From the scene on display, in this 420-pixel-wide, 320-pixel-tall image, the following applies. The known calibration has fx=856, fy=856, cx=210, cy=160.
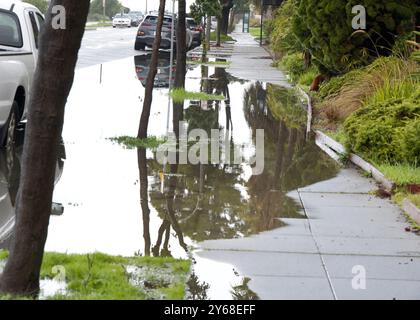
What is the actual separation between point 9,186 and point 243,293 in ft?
15.2

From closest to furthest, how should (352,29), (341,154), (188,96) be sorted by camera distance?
(341,154) → (352,29) → (188,96)

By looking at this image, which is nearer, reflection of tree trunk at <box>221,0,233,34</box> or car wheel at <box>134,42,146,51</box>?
car wheel at <box>134,42,146,51</box>

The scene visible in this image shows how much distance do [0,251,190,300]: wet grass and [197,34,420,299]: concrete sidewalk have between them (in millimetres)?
568

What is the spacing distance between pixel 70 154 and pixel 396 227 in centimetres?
561

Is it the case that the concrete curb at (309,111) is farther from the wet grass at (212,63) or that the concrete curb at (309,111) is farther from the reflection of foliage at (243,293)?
the wet grass at (212,63)

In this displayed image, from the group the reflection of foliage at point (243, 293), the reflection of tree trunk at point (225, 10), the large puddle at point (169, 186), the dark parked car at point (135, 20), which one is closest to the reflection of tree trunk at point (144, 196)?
the large puddle at point (169, 186)

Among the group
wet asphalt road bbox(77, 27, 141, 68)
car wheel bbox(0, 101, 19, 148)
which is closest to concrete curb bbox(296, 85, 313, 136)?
car wheel bbox(0, 101, 19, 148)

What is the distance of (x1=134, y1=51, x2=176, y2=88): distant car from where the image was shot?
2508 centimetres

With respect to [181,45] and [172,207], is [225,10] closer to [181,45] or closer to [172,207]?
[181,45]

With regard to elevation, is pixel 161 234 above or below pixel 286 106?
above

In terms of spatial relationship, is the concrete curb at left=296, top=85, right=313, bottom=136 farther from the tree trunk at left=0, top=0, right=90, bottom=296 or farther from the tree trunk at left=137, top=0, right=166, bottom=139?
the tree trunk at left=0, top=0, right=90, bottom=296

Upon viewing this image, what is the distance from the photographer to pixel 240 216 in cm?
898

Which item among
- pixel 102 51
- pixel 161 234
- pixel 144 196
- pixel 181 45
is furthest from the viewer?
pixel 102 51

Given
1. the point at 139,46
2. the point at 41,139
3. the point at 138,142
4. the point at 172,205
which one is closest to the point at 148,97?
the point at 138,142
